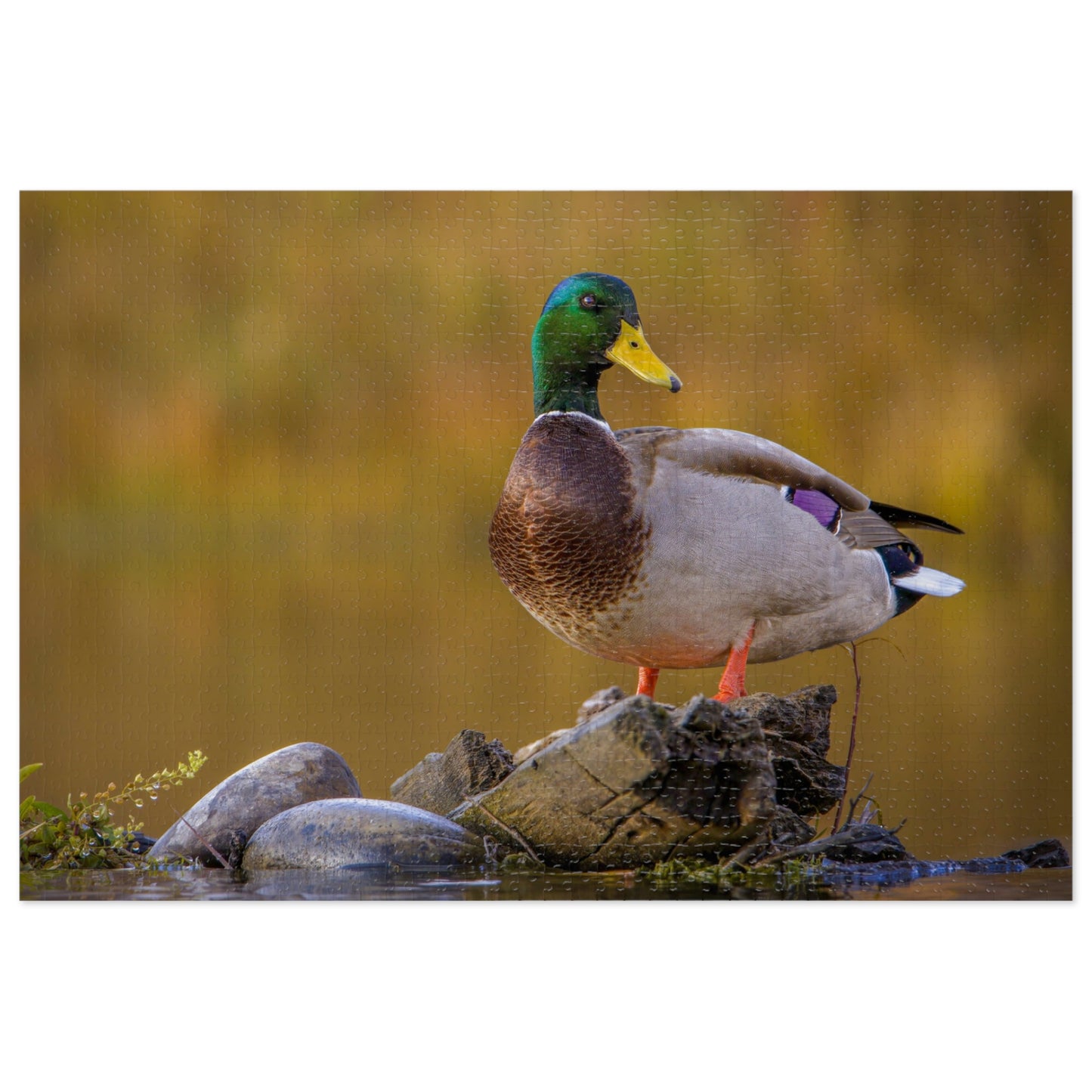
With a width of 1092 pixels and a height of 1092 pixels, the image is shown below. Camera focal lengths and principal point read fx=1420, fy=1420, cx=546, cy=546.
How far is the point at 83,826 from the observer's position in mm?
4324

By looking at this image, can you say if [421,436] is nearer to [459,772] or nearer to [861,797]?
[459,772]

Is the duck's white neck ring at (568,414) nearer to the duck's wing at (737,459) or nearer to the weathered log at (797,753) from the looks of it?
the duck's wing at (737,459)

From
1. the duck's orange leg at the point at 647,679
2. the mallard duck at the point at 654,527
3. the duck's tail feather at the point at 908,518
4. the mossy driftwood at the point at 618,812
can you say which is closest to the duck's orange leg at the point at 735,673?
the mallard duck at the point at 654,527

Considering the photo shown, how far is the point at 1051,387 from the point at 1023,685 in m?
0.95

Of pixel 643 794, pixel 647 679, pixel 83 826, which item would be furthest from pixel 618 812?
pixel 83 826

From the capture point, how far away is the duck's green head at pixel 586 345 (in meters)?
4.39

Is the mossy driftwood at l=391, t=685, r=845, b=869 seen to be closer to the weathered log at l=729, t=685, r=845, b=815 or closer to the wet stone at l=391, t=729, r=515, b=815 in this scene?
the weathered log at l=729, t=685, r=845, b=815

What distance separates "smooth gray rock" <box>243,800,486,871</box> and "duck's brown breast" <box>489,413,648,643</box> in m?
0.76

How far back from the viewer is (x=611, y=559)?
169 inches

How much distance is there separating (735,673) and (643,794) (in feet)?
2.33

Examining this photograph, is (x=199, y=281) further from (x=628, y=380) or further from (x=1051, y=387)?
(x=1051, y=387)

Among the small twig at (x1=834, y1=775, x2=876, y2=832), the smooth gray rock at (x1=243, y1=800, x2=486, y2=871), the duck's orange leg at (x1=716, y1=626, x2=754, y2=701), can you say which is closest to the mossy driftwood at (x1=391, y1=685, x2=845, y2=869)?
the smooth gray rock at (x1=243, y1=800, x2=486, y2=871)

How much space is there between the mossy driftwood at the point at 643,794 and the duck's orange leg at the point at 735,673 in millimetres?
308

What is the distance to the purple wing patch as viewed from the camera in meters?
4.59
